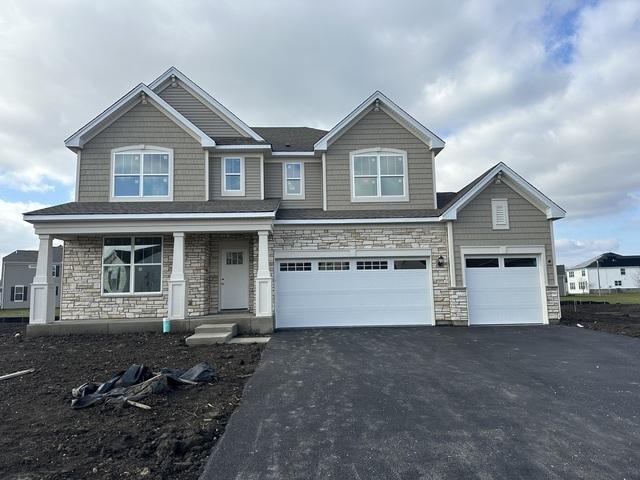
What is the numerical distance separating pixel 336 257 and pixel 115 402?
7.58m

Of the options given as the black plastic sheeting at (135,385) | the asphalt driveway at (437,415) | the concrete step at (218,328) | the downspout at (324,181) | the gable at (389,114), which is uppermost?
the gable at (389,114)

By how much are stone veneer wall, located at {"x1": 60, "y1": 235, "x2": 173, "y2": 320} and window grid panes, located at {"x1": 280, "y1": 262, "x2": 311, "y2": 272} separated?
12.0 ft

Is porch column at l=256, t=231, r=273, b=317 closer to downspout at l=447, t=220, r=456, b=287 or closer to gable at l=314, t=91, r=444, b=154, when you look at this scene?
gable at l=314, t=91, r=444, b=154

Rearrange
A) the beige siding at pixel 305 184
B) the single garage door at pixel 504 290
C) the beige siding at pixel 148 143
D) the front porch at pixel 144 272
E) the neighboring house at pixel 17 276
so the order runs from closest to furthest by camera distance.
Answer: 1. the front porch at pixel 144 272
2. the single garage door at pixel 504 290
3. the beige siding at pixel 148 143
4. the beige siding at pixel 305 184
5. the neighboring house at pixel 17 276

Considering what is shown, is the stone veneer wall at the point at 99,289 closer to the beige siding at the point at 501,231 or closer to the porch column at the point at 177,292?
the porch column at the point at 177,292


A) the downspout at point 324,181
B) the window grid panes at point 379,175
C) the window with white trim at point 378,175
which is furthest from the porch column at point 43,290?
the window grid panes at point 379,175

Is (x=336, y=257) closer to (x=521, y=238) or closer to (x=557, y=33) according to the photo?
(x=521, y=238)

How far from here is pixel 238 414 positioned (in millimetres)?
4492

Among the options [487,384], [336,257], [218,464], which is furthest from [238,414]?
[336,257]

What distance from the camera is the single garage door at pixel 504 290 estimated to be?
37.1 feet

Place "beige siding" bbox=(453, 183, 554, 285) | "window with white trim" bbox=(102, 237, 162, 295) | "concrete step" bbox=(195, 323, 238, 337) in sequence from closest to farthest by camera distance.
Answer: "concrete step" bbox=(195, 323, 238, 337), "window with white trim" bbox=(102, 237, 162, 295), "beige siding" bbox=(453, 183, 554, 285)

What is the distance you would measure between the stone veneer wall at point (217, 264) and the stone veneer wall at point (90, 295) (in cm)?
136

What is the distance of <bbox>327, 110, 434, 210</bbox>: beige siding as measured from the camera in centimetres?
1239

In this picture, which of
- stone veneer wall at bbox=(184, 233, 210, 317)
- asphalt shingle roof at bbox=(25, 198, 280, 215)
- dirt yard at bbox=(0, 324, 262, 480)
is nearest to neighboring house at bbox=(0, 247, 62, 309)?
asphalt shingle roof at bbox=(25, 198, 280, 215)
